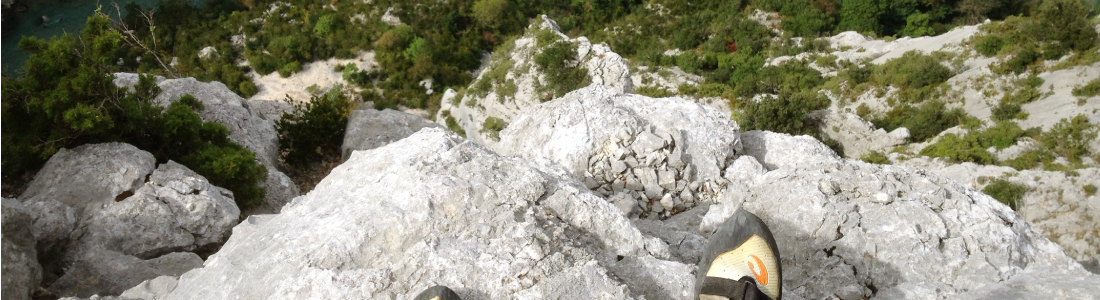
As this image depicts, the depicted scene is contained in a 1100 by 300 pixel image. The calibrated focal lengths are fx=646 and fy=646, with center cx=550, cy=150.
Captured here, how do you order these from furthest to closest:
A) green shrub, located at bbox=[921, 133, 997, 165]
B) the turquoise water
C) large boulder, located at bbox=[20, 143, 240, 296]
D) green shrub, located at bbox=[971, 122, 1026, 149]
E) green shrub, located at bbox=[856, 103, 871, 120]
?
1. the turquoise water
2. green shrub, located at bbox=[856, 103, 871, 120]
3. green shrub, located at bbox=[971, 122, 1026, 149]
4. green shrub, located at bbox=[921, 133, 997, 165]
5. large boulder, located at bbox=[20, 143, 240, 296]

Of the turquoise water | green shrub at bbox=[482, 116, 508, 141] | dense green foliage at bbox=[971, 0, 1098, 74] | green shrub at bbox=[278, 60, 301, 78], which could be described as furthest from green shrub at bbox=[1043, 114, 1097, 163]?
the turquoise water

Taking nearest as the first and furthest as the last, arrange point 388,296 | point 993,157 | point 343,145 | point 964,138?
point 388,296 < point 343,145 < point 993,157 < point 964,138

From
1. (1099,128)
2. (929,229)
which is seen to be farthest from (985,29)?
(929,229)

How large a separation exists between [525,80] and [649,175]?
14.8 meters

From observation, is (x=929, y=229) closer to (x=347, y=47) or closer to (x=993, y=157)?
(x=993, y=157)

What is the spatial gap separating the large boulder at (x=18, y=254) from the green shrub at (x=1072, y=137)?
76.9 ft

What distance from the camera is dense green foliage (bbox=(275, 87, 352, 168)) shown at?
650 inches

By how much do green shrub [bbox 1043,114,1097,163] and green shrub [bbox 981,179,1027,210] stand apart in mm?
4822

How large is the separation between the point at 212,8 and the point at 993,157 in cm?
3533

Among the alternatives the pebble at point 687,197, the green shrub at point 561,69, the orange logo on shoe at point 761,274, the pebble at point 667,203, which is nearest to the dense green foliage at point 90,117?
the pebble at point 667,203

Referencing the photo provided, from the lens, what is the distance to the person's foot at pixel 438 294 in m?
5.24

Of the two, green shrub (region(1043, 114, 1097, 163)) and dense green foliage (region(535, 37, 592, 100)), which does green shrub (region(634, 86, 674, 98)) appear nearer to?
dense green foliage (region(535, 37, 592, 100))

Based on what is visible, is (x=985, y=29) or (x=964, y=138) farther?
(x=985, y=29)

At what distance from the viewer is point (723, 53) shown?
32.4 metres
